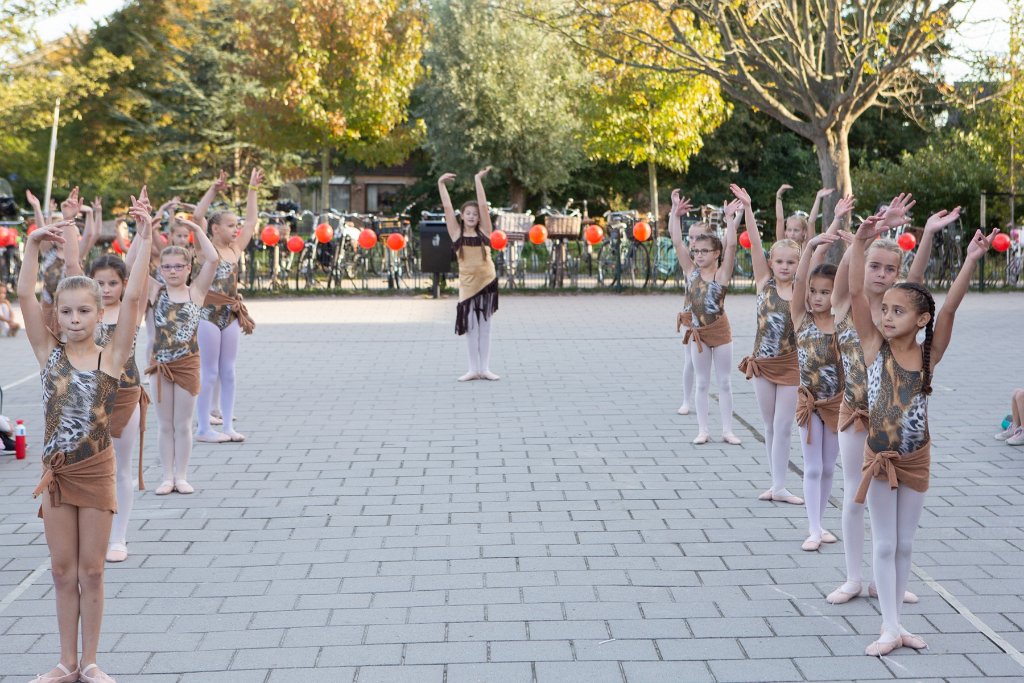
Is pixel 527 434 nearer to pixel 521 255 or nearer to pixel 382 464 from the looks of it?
pixel 382 464

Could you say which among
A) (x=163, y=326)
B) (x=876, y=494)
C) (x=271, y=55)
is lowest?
(x=876, y=494)

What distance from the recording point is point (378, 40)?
2820 cm

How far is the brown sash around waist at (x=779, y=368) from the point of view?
6.25 meters

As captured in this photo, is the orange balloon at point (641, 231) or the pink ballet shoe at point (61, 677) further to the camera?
the orange balloon at point (641, 231)

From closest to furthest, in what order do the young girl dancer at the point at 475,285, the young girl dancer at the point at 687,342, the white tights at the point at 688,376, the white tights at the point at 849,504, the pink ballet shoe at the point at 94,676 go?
the pink ballet shoe at the point at 94,676 → the white tights at the point at 849,504 → the young girl dancer at the point at 687,342 → the white tights at the point at 688,376 → the young girl dancer at the point at 475,285

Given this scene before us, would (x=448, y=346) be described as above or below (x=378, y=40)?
below

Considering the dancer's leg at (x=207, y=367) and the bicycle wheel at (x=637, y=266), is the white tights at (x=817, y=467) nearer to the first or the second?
the dancer's leg at (x=207, y=367)

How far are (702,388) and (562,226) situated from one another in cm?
1343

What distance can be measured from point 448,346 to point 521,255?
8.22 metres

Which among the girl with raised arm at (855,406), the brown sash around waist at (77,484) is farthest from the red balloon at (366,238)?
the brown sash around waist at (77,484)

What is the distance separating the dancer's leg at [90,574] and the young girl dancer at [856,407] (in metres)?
2.92

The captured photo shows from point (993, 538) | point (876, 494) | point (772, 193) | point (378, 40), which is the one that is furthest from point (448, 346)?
point (772, 193)

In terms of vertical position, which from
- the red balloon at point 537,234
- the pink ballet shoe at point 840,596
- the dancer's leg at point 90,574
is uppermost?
the red balloon at point 537,234

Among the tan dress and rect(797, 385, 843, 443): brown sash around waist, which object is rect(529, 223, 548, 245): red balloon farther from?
rect(797, 385, 843, 443): brown sash around waist
